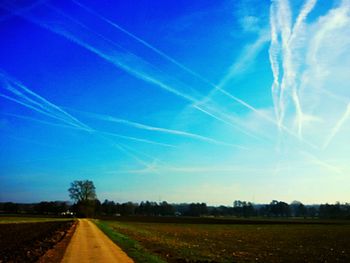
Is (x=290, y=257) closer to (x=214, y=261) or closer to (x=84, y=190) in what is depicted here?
(x=214, y=261)

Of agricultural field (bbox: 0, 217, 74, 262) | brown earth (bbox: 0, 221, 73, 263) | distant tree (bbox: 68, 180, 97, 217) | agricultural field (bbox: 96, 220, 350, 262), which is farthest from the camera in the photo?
distant tree (bbox: 68, 180, 97, 217)

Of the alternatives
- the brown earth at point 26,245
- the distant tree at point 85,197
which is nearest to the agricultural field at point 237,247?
the brown earth at point 26,245

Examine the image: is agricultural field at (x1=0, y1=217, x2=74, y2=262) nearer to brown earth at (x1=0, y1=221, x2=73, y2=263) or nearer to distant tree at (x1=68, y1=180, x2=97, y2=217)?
brown earth at (x1=0, y1=221, x2=73, y2=263)

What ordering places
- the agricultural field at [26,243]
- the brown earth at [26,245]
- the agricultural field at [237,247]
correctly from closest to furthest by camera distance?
the brown earth at [26,245] → the agricultural field at [26,243] → the agricultural field at [237,247]

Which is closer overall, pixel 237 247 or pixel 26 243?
pixel 237 247

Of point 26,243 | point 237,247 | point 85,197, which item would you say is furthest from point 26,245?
point 85,197

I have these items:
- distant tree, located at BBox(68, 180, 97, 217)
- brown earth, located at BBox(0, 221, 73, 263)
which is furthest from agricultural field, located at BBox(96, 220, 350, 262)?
distant tree, located at BBox(68, 180, 97, 217)

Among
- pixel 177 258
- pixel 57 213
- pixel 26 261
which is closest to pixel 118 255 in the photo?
pixel 177 258

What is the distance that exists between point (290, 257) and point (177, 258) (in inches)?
340

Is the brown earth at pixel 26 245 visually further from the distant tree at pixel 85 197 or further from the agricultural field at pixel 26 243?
the distant tree at pixel 85 197

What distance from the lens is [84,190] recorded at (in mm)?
164750

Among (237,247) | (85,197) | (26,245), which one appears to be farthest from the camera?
(85,197)

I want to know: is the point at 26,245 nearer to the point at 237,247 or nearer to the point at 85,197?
the point at 237,247

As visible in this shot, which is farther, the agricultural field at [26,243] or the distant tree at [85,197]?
the distant tree at [85,197]
